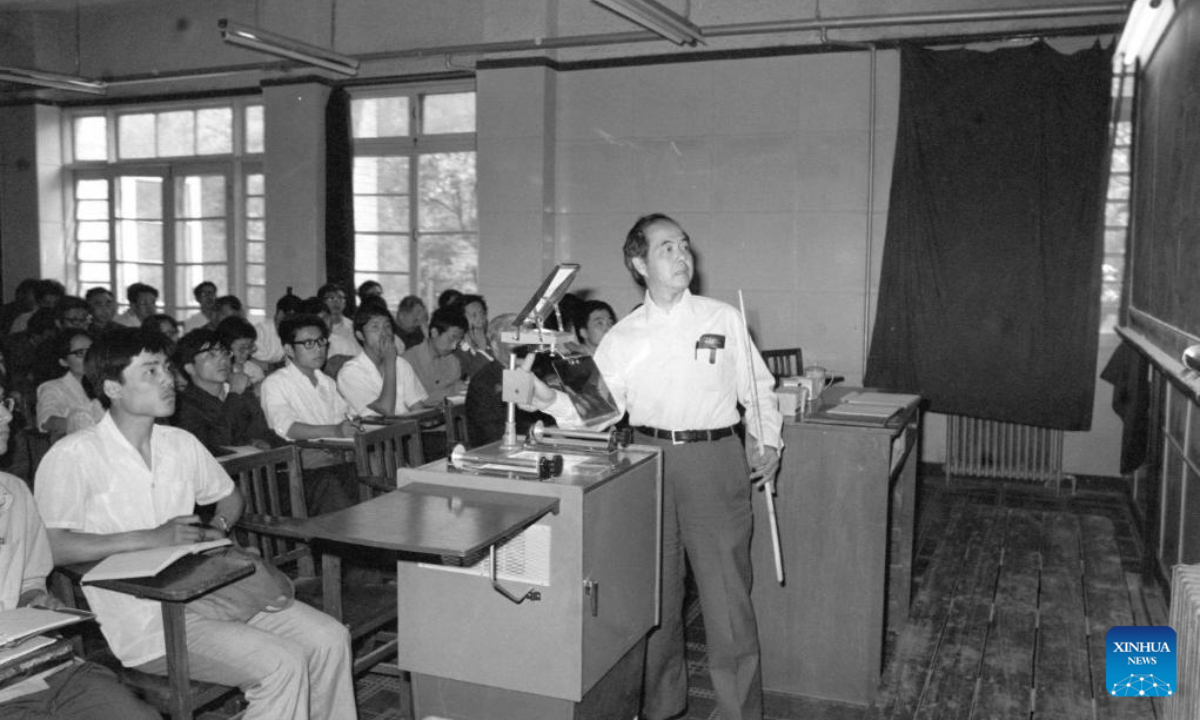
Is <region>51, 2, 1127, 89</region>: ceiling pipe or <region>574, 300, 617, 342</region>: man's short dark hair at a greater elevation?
<region>51, 2, 1127, 89</region>: ceiling pipe

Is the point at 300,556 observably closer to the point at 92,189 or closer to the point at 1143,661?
the point at 1143,661

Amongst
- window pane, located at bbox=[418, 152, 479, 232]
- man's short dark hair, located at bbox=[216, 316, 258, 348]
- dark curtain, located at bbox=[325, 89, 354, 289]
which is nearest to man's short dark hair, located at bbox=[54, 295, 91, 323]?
man's short dark hair, located at bbox=[216, 316, 258, 348]

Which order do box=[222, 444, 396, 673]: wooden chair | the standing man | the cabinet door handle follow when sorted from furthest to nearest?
1. the standing man
2. box=[222, 444, 396, 673]: wooden chair
3. the cabinet door handle

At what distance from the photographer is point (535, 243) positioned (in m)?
7.52

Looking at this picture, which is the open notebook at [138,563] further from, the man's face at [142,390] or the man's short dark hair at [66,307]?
the man's short dark hair at [66,307]

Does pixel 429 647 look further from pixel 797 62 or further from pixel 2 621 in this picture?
pixel 797 62

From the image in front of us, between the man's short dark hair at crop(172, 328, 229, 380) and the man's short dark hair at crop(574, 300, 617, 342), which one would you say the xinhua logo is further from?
the man's short dark hair at crop(172, 328, 229, 380)

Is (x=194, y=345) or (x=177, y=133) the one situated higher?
(x=177, y=133)

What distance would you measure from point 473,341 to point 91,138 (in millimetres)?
5603

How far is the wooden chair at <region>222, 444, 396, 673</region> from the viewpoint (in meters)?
2.79

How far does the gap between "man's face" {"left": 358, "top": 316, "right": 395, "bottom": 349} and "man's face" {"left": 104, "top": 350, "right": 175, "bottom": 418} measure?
2468 millimetres

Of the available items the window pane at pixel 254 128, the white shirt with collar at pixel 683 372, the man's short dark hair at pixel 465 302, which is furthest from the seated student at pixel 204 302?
the white shirt with collar at pixel 683 372

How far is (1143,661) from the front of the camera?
6.93 ft

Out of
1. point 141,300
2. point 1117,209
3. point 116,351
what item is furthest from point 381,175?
point 116,351
